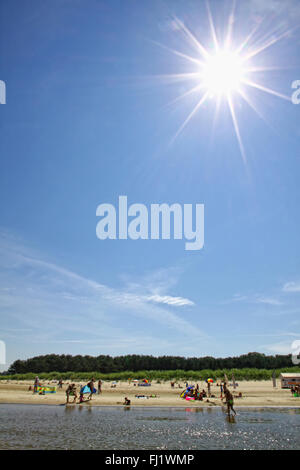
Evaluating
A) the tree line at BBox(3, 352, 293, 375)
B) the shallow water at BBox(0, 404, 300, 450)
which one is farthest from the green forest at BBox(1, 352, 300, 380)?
the shallow water at BBox(0, 404, 300, 450)

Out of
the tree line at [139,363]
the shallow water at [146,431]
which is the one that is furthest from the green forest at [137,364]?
the shallow water at [146,431]

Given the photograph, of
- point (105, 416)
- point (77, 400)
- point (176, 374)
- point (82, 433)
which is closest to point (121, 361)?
point (176, 374)

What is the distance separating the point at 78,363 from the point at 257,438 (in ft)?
387

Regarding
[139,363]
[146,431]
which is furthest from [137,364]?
[146,431]

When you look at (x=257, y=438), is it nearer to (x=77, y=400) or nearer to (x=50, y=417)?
(x=50, y=417)

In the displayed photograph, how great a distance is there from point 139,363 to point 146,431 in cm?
11203

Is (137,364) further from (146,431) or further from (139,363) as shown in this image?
(146,431)

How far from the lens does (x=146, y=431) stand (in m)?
20.3

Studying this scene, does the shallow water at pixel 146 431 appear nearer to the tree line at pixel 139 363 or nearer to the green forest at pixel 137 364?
the green forest at pixel 137 364

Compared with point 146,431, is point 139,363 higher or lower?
lower

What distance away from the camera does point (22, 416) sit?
26.6 metres

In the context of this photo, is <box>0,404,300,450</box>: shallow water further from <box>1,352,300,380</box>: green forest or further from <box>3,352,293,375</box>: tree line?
<box>3,352,293,375</box>: tree line

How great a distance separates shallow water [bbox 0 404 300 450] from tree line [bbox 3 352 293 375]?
3905 inches

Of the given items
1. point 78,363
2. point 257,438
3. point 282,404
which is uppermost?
point 257,438
